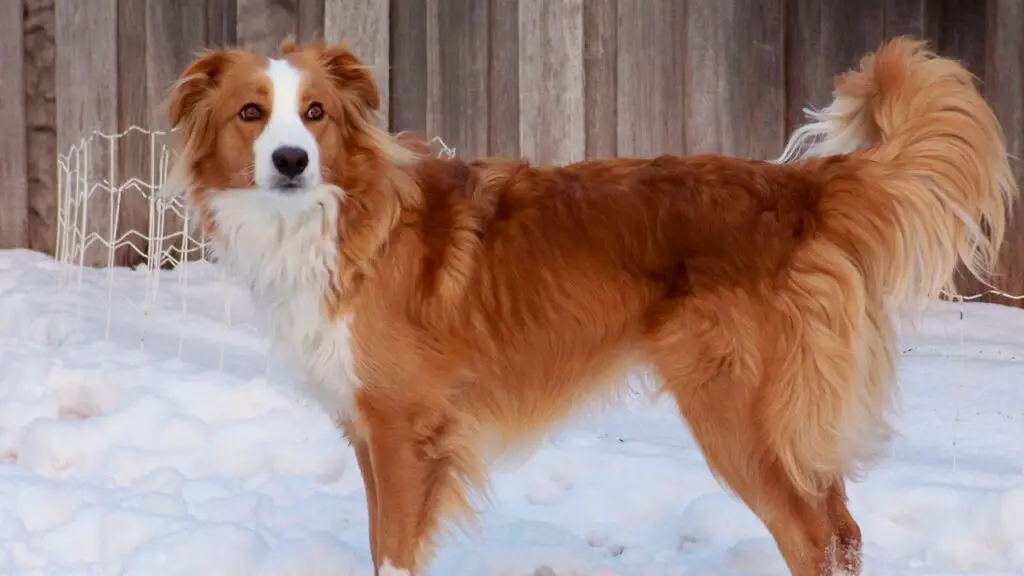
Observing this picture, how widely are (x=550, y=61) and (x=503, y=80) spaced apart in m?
0.28

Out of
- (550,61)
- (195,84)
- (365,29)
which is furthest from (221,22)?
(195,84)

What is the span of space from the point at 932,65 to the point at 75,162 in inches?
194

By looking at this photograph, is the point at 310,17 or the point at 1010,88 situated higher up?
the point at 310,17

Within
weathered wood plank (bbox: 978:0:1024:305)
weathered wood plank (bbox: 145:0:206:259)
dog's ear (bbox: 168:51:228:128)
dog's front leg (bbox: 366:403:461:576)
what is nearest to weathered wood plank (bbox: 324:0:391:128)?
weathered wood plank (bbox: 145:0:206:259)

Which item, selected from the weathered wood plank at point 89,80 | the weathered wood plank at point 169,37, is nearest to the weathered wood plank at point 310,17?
the weathered wood plank at point 169,37

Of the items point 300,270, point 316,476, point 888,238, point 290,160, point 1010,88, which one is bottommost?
point 316,476

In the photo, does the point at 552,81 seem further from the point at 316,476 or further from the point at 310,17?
the point at 316,476

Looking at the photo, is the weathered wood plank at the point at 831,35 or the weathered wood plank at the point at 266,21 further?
the weathered wood plank at the point at 266,21

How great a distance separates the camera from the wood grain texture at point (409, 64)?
6.43 meters

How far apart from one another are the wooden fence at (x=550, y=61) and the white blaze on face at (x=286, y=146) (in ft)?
10.2

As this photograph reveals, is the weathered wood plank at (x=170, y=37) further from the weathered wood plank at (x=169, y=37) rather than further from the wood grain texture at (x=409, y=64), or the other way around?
the wood grain texture at (x=409, y=64)

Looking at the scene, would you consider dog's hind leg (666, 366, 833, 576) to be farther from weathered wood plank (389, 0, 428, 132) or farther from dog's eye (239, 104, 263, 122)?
weathered wood plank (389, 0, 428, 132)

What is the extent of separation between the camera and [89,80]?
657 cm

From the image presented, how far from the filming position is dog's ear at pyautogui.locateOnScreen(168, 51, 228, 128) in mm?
3516
